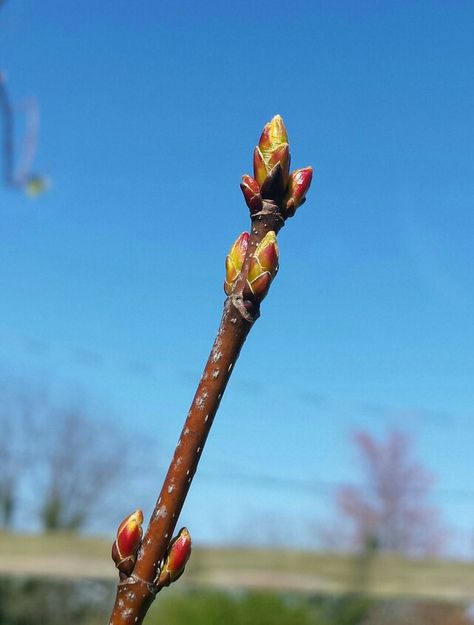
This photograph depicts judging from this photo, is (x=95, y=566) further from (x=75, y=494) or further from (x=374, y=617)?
(x=75, y=494)

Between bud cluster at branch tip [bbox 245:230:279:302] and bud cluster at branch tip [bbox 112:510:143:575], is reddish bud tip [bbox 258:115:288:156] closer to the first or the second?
bud cluster at branch tip [bbox 245:230:279:302]

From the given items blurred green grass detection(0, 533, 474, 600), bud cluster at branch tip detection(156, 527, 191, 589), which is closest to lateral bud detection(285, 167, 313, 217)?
bud cluster at branch tip detection(156, 527, 191, 589)

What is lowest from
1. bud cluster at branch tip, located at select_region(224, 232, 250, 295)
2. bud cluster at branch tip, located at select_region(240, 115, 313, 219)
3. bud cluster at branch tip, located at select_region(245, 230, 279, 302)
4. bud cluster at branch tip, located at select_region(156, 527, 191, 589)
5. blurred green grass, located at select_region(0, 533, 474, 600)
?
bud cluster at branch tip, located at select_region(156, 527, 191, 589)

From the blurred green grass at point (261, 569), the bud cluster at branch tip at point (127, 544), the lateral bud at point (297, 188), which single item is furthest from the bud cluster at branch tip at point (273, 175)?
the blurred green grass at point (261, 569)

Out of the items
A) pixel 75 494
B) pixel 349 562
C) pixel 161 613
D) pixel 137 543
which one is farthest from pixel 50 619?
pixel 137 543

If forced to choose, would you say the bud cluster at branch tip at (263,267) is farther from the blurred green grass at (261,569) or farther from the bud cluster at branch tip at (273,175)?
the blurred green grass at (261,569)
